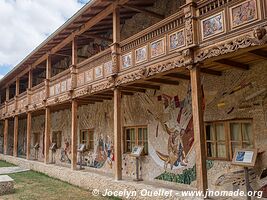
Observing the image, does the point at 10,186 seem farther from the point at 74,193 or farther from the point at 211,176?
the point at 211,176

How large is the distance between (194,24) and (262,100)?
2.64 metres

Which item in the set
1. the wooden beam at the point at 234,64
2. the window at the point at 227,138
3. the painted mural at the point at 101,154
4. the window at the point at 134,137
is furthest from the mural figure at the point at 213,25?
the painted mural at the point at 101,154

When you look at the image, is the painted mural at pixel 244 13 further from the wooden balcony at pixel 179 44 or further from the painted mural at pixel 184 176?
the painted mural at pixel 184 176

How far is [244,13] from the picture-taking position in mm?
5730

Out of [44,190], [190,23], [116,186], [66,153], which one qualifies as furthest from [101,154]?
[190,23]

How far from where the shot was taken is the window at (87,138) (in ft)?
49.5

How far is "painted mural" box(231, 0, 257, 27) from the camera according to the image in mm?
5570

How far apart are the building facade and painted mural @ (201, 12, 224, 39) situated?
0.02m

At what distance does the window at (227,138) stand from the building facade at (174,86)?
3 centimetres

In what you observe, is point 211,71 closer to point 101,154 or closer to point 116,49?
point 116,49

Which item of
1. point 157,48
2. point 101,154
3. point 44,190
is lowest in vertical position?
point 44,190

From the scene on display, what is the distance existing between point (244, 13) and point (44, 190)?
A: 29.9 feet

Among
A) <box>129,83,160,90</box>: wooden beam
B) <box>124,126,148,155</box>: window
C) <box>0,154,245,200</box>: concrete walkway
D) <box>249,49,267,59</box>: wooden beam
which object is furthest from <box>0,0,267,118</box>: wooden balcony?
<box>0,154,245,200</box>: concrete walkway

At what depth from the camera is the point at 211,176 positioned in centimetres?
829
